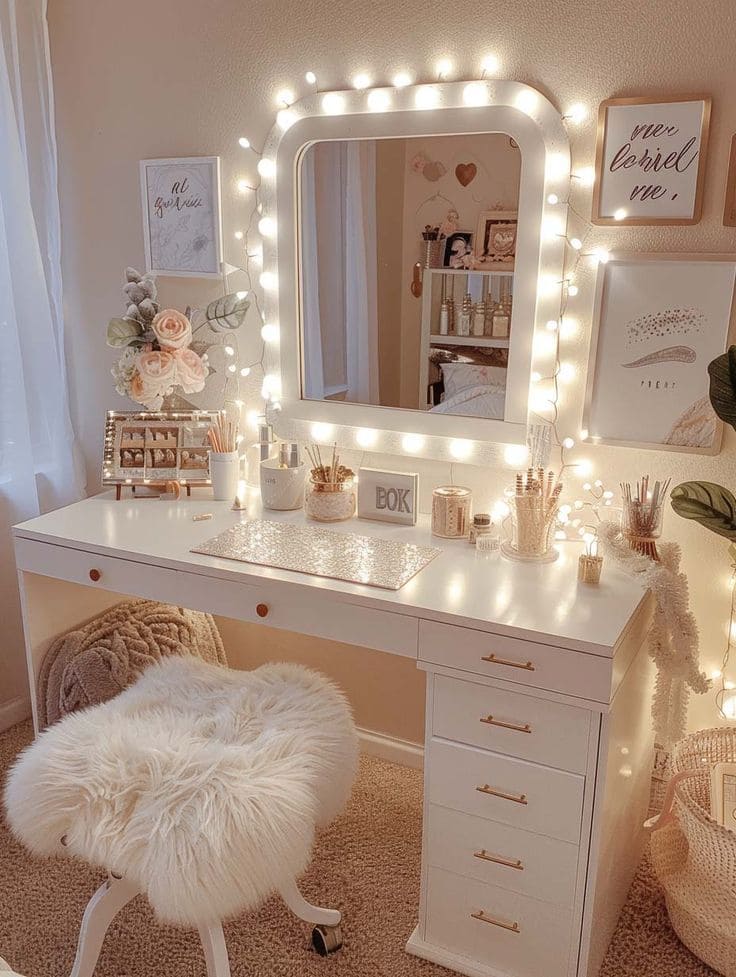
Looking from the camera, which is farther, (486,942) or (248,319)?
(248,319)

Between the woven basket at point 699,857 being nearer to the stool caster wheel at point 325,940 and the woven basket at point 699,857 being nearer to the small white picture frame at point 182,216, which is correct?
the stool caster wheel at point 325,940

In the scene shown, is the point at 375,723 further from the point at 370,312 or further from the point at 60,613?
the point at 370,312

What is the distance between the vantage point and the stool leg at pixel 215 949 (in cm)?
149

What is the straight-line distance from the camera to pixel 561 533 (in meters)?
1.94

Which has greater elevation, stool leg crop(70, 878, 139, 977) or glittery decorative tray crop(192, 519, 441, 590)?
glittery decorative tray crop(192, 519, 441, 590)

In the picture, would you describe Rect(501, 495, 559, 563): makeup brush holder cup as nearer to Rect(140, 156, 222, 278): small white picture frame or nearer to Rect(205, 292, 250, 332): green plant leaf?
Rect(205, 292, 250, 332): green plant leaf

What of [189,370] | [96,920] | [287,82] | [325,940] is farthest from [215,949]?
[287,82]

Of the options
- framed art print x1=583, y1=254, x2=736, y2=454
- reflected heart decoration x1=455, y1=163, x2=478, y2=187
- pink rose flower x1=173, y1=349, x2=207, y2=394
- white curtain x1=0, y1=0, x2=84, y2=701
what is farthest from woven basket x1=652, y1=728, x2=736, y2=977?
white curtain x1=0, y1=0, x2=84, y2=701

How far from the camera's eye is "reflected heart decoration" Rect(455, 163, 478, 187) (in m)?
1.83

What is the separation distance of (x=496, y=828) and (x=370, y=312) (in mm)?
1123

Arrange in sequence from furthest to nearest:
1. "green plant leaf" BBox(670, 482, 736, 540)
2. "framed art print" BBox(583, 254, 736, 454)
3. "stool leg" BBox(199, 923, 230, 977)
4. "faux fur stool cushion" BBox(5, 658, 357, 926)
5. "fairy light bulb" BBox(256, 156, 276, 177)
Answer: "fairy light bulb" BBox(256, 156, 276, 177) < "framed art print" BBox(583, 254, 736, 454) < "green plant leaf" BBox(670, 482, 736, 540) < "stool leg" BBox(199, 923, 230, 977) < "faux fur stool cushion" BBox(5, 658, 357, 926)

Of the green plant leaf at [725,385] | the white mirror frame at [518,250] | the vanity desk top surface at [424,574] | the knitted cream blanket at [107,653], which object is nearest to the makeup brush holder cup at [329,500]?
the vanity desk top surface at [424,574]

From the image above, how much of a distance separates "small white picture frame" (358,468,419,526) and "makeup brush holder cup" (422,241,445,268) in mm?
469

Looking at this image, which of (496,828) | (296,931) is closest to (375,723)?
(296,931)
